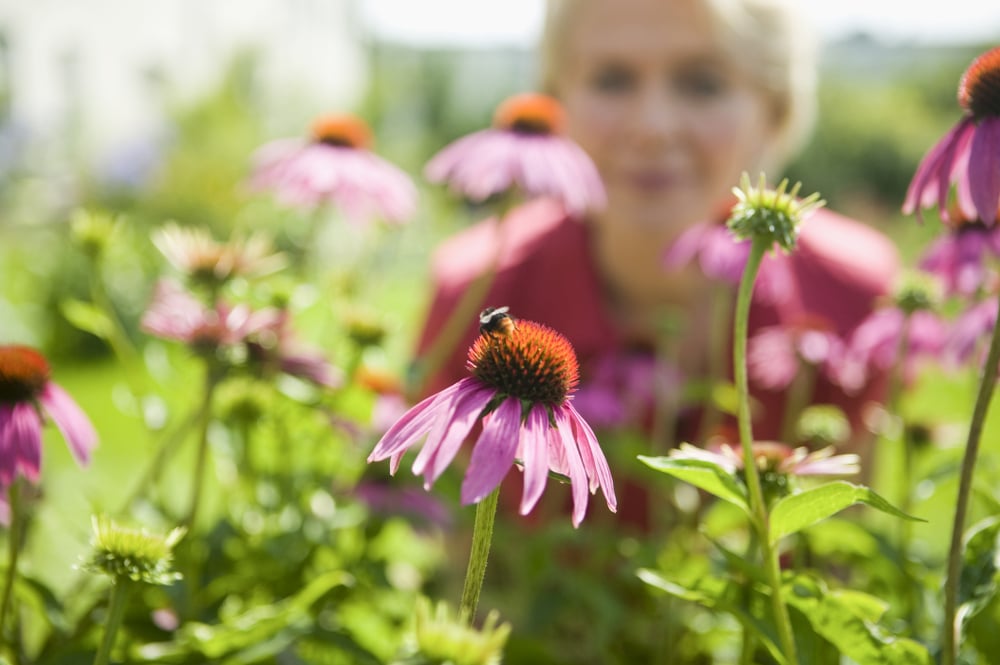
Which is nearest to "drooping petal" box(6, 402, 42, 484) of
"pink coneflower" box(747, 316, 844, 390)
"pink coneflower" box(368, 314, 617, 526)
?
"pink coneflower" box(368, 314, 617, 526)

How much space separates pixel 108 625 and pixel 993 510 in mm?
461

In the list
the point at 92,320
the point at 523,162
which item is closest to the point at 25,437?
the point at 92,320

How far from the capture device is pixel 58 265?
376cm

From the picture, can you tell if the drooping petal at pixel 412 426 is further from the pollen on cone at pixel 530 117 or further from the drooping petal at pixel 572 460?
the pollen on cone at pixel 530 117

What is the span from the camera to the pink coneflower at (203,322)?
0.67 m

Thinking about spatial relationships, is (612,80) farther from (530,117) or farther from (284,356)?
(284,356)

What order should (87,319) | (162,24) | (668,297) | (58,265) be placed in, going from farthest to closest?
(162,24) → (58,265) → (668,297) → (87,319)

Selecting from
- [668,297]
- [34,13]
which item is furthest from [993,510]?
[34,13]

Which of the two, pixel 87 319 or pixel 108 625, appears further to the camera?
pixel 87 319

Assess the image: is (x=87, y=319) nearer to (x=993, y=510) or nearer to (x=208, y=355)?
(x=208, y=355)

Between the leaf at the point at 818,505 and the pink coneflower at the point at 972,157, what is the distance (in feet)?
0.43

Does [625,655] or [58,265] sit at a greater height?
[625,655]

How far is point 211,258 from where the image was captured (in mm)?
749

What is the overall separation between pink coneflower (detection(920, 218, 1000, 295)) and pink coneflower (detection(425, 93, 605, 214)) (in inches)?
12.6
